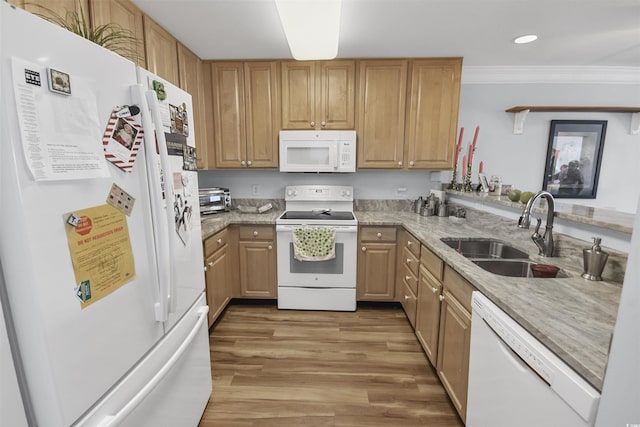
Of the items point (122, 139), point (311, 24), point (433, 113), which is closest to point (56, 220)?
point (122, 139)

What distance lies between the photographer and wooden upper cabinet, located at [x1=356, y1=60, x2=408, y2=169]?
2.71 meters

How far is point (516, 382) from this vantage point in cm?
96

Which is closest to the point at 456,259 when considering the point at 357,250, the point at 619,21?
the point at 357,250

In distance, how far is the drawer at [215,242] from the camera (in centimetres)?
217

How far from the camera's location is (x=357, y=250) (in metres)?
2.71

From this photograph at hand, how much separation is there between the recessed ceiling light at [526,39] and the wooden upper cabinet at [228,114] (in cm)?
245

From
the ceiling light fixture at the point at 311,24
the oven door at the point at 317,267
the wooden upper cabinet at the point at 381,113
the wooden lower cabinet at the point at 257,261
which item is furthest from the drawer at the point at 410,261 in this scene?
the ceiling light fixture at the point at 311,24

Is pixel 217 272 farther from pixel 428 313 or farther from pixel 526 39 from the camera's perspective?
pixel 526 39

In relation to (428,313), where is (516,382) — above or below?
above

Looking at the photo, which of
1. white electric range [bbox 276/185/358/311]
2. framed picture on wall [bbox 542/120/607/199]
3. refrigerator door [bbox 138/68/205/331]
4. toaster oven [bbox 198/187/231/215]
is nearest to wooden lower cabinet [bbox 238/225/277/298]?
white electric range [bbox 276/185/358/311]

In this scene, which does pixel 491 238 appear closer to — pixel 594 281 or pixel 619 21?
pixel 594 281

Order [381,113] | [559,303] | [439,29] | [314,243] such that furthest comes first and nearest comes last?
1. [381,113]
2. [314,243]
3. [439,29]
4. [559,303]

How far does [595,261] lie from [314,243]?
1.84 meters

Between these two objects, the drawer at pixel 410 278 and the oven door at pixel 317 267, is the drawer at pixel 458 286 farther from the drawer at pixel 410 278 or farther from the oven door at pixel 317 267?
the oven door at pixel 317 267
